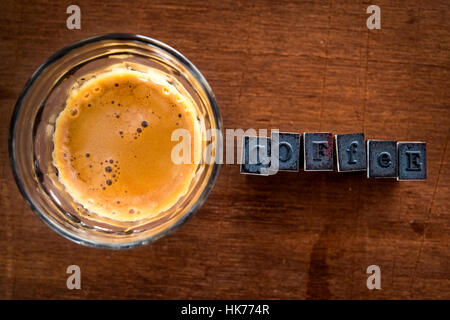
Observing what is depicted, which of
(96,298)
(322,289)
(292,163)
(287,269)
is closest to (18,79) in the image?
(96,298)

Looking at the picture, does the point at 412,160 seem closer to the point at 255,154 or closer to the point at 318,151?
the point at 318,151

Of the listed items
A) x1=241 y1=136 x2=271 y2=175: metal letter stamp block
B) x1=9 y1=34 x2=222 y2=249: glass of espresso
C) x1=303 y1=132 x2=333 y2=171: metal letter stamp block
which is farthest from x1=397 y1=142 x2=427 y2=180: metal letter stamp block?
x1=9 y1=34 x2=222 y2=249: glass of espresso

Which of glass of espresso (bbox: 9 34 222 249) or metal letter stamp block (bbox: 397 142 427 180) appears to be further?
metal letter stamp block (bbox: 397 142 427 180)

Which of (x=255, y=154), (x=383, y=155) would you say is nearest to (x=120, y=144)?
(x=255, y=154)

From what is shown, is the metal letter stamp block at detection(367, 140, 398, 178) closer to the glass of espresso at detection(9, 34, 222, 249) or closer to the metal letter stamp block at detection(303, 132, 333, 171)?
the metal letter stamp block at detection(303, 132, 333, 171)

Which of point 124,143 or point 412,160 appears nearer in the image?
point 124,143

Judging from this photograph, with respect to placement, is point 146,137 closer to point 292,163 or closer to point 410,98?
point 292,163
